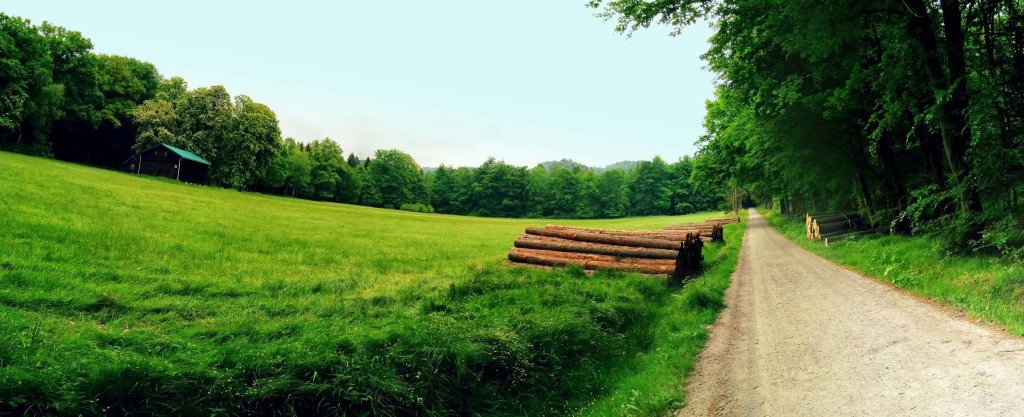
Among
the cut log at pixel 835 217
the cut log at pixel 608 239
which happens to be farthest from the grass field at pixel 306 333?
the cut log at pixel 835 217

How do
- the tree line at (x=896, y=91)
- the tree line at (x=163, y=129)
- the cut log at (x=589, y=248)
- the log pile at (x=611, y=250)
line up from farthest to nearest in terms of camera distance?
the tree line at (x=163, y=129)
the cut log at (x=589, y=248)
the log pile at (x=611, y=250)
the tree line at (x=896, y=91)

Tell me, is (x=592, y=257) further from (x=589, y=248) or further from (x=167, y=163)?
(x=167, y=163)

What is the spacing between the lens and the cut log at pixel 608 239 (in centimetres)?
1303

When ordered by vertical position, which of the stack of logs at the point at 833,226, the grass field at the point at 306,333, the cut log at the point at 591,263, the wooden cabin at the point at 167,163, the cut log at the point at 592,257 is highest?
the wooden cabin at the point at 167,163

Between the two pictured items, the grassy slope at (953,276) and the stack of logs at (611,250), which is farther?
the stack of logs at (611,250)

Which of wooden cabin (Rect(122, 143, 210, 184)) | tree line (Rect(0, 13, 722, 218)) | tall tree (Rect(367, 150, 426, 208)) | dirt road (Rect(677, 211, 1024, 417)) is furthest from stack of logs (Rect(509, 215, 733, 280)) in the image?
tall tree (Rect(367, 150, 426, 208))

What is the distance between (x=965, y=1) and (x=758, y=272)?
7.88 m

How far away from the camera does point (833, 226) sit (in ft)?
70.4

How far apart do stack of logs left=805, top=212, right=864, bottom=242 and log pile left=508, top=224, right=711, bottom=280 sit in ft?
32.1

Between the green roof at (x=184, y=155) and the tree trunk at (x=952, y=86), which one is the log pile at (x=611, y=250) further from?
the green roof at (x=184, y=155)

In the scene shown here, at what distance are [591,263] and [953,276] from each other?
7400mm

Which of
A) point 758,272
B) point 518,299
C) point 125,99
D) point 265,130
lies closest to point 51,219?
point 518,299

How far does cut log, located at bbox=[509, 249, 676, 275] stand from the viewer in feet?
38.2

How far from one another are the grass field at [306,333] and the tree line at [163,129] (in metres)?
35.5
